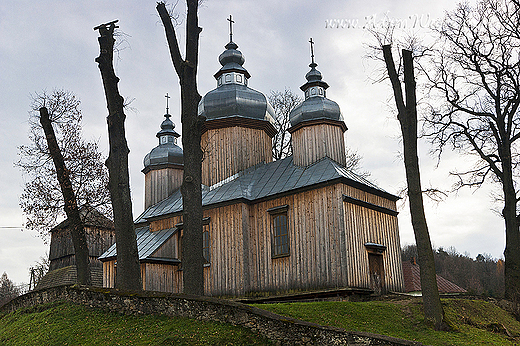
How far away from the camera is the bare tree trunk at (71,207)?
49.1 feet

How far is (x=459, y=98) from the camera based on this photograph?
1755 cm

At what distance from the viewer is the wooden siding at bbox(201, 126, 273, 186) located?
67.1 feet

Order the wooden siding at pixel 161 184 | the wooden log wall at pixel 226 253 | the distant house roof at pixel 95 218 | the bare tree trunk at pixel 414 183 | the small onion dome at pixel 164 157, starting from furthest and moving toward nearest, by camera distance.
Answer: the small onion dome at pixel 164 157, the wooden siding at pixel 161 184, the wooden log wall at pixel 226 253, the distant house roof at pixel 95 218, the bare tree trunk at pixel 414 183

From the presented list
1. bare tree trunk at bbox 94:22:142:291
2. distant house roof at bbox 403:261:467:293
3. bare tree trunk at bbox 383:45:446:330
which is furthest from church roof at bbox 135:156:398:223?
distant house roof at bbox 403:261:467:293

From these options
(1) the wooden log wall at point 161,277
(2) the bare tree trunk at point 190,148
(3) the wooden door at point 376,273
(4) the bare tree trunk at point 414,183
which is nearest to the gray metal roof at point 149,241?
(1) the wooden log wall at point 161,277

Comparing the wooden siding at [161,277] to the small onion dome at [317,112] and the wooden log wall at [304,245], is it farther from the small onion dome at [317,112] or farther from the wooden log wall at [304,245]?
the small onion dome at [317,112]

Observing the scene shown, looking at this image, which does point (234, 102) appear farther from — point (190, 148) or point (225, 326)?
point (225, 326)

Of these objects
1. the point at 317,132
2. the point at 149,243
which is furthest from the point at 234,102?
the point at 149,243

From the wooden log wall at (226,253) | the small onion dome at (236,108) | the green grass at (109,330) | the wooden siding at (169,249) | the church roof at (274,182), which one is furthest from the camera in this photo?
the small onion dome at (236,108)

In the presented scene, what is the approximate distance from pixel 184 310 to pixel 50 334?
2922mm

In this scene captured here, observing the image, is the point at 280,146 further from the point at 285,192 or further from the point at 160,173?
the point at 285,192

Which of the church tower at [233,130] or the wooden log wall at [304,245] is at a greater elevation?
the church tower at [233,130]

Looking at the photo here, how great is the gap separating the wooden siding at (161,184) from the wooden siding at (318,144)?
297 inches

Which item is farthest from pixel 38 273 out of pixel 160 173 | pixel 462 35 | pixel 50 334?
pixel 462 35
